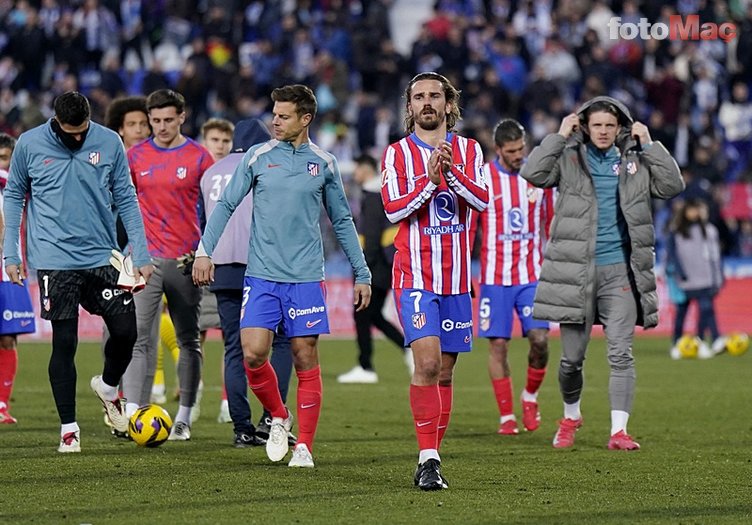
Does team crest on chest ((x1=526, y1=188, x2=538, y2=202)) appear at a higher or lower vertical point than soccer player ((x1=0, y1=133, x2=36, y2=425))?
higher

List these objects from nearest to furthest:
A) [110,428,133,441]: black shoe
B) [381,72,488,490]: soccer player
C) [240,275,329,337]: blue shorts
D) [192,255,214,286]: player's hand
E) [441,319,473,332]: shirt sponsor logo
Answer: [381,72,488,490]: soccer player
[441,319,473,332]: shirt sponsor logo
[192,255,214,286]: player's hand
[240,275,329,337]: blue shorts
[110,428,133,441]: black shoe

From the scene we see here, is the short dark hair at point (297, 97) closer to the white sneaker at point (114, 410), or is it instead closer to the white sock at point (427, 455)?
the white sock at point (427, 455)

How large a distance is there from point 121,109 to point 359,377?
5.50 m

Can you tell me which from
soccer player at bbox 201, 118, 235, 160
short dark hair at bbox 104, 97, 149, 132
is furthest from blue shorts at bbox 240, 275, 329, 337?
soccer player at bbox 201, 118, 235, 160

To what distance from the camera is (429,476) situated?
7945 mm

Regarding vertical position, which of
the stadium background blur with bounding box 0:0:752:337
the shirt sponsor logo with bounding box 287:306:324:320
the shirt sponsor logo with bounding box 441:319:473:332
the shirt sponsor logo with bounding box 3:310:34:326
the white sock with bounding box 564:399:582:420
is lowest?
the white sock with bounding box 564:399:582:420

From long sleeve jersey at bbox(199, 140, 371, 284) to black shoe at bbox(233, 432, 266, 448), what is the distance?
157 cm

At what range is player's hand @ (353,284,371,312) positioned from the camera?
866cm

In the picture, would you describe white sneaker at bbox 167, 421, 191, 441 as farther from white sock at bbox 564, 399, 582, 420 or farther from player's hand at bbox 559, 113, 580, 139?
player's hand at bbox 559, 113, 580, 139

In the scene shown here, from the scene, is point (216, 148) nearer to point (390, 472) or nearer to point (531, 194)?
point (531, 194)

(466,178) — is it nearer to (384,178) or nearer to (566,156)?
(384,178)

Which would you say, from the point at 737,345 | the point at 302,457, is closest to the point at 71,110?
the point at 302,457

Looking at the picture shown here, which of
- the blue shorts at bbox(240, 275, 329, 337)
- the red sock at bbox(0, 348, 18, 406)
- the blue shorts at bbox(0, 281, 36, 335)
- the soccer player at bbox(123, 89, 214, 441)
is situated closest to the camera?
the blue shorts at bbox(240, 275, 329, 337)

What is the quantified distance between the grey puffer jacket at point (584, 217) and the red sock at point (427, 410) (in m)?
2.15
